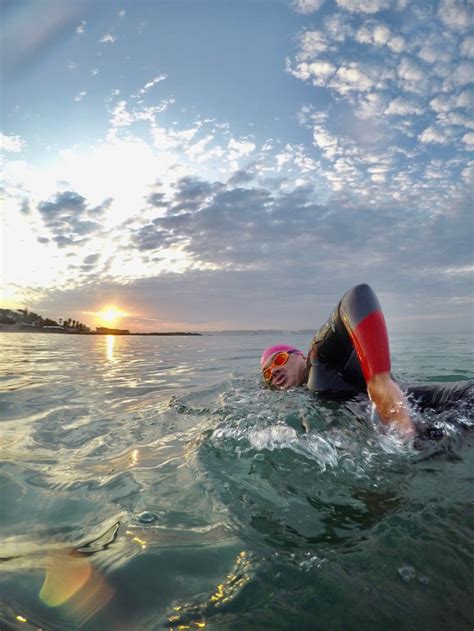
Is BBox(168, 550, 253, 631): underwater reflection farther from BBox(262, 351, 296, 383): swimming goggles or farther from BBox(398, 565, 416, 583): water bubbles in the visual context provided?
BBox(262, 351, 296, 383): swimming goggles

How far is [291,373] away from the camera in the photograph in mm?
4984

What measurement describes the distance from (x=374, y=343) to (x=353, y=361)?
111 cm

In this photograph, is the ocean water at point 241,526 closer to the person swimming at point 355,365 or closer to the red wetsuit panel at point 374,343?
the person swimming at point 355,365

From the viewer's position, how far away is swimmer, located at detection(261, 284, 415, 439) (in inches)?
117

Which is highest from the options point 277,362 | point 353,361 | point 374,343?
point 374,343

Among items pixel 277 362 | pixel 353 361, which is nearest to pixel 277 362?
pixel 277 362

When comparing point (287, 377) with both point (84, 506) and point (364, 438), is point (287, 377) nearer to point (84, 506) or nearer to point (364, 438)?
point (364, 438)

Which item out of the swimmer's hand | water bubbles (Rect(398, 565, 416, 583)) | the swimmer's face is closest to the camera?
water bubbles (Rect(398, 565, 416, 583))

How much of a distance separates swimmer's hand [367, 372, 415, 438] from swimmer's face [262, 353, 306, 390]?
76.3 inches

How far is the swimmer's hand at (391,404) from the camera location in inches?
115

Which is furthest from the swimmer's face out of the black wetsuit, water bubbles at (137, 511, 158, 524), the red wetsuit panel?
water bubbles at (137, 511, 158, 524)

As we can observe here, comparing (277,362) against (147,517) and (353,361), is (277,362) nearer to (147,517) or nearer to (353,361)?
(353,361)

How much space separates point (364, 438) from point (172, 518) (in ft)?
6.43

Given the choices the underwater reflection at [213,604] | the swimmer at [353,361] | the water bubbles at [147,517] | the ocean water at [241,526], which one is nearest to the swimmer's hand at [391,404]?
the swimmer at [353,361]
